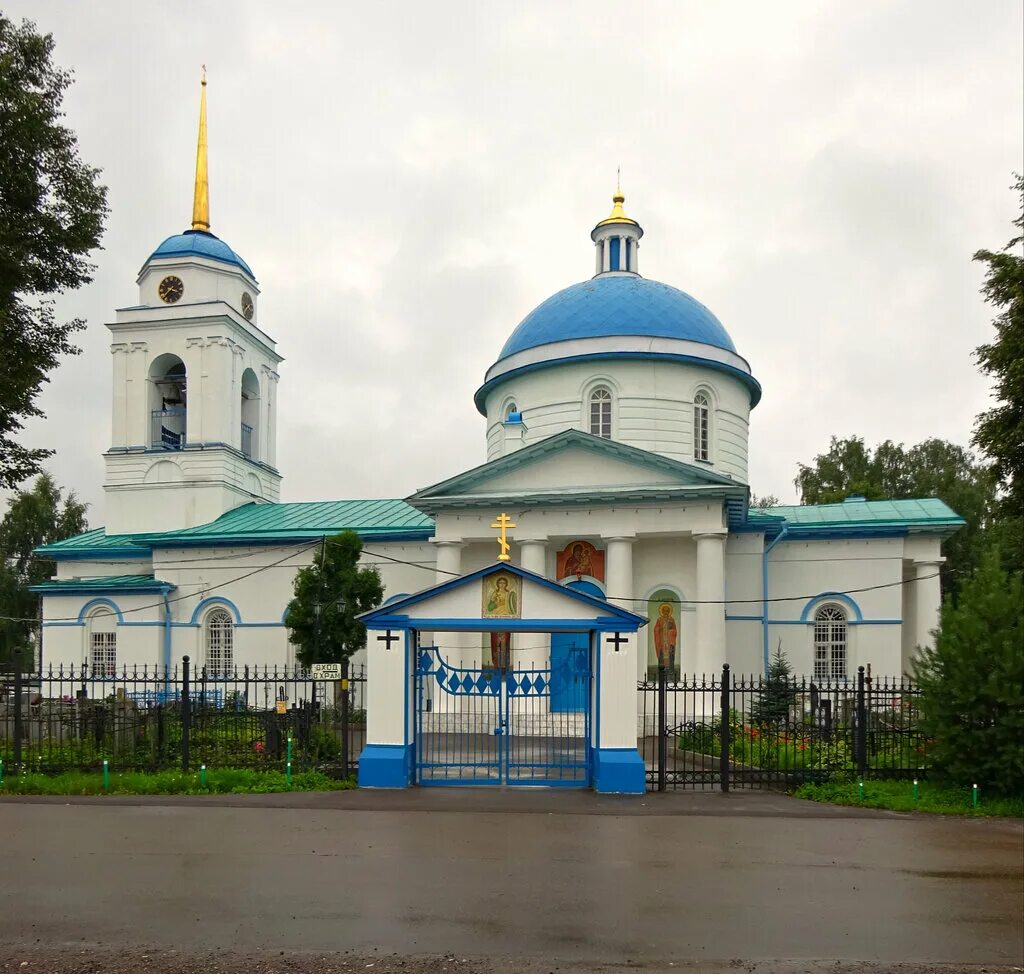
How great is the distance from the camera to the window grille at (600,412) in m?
27.1

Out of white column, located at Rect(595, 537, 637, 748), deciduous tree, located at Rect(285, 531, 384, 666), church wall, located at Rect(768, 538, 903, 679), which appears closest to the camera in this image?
white column, located at Rect(595, 537, 637, 748)

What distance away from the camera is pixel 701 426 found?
1096 inches

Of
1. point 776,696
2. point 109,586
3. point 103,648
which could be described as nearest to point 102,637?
point 103,648

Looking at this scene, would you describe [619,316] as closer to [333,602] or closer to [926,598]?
[926,598]

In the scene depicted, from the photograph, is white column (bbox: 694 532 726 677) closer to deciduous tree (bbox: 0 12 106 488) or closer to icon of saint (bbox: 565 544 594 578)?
icon of saint (bbox: 565 544 594 578)

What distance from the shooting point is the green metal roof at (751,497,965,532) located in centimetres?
2480

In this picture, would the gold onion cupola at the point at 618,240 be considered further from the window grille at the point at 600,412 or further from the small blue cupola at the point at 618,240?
the window grille at the point at 600,412

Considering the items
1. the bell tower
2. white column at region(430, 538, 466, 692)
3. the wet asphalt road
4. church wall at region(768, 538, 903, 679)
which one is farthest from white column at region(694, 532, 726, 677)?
the bell tower

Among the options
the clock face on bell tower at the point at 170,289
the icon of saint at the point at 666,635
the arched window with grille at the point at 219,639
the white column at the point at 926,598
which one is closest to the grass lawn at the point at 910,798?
the icon of saint at the point at 666,635

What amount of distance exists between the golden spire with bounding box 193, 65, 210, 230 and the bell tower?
0.05 m

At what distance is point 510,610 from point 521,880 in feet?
18.3

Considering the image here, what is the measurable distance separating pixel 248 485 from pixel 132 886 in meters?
25.0

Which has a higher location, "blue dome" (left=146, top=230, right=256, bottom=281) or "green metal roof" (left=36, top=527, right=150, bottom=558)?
"blue dome" (left=146, top=230, right=256, bottom=281)

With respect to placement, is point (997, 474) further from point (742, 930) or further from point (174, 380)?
point (174, 380)
